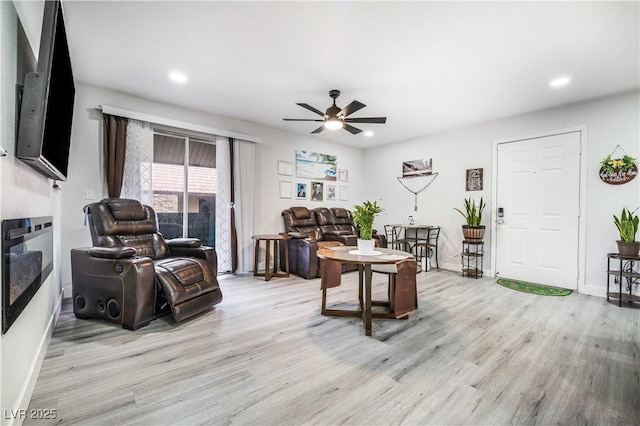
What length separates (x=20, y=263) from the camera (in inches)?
54.4

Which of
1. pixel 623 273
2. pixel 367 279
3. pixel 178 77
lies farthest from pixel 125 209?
pixel 623 273

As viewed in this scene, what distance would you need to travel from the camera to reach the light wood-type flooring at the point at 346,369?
1.49 meters

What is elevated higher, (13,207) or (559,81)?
(559,81)

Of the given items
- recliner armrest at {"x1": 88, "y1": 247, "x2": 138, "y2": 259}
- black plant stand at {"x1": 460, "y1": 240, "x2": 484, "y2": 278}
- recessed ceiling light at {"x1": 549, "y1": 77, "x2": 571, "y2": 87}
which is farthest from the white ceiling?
black plant stand at {"x1": 460, "y1": 240, "x2": 484, "y2": 278}

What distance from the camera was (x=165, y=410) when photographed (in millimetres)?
1490

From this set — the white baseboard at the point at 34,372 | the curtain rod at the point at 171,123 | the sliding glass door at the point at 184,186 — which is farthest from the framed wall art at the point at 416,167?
the white baseboard at the point at 34,372

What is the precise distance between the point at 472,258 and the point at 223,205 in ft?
14.4

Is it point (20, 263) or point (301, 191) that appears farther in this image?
point (301, 191)

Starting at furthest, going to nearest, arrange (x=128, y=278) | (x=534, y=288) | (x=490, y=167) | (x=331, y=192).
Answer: (x=331, y=192)
(x=490, y=167)
(x=534, y=288)
(x=128, y=278)

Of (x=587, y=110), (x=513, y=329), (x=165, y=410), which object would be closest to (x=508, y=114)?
(x=587, y=110)

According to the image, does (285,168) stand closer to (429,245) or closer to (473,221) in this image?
(429,245)

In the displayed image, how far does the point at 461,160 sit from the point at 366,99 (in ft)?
7.87

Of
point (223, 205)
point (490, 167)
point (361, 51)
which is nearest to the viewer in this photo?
point (361, 51)

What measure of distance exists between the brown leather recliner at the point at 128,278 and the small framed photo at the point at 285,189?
94.4 inches
